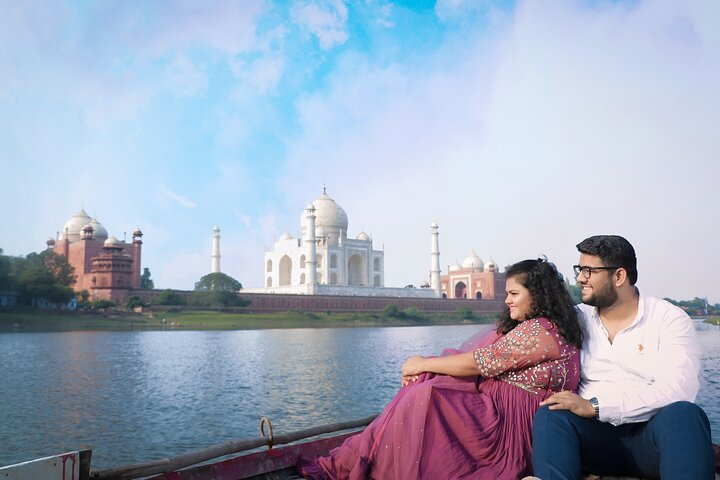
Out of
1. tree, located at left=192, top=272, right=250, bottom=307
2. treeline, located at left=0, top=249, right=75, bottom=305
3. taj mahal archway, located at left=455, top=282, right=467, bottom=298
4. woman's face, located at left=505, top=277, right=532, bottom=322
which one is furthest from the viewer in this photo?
taj mahal archway, located at left=455, top=282, right=467, bottom=298

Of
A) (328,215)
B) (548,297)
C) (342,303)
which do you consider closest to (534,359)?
(548,297)

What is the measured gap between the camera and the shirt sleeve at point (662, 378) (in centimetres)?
201

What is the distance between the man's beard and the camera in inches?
90.4

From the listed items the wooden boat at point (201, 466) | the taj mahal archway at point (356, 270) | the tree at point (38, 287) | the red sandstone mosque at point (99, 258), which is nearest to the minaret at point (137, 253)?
the red sandstone mosque at point (99, 258)

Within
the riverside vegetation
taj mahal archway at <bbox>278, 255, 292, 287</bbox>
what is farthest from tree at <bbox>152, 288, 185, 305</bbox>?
taj mahal archway at <bbox>278, 255, 292, 287</bbox>

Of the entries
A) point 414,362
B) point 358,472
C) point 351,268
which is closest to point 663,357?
point 414,362

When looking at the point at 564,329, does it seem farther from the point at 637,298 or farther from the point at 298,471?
the point at 298,471

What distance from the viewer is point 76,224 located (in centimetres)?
4206

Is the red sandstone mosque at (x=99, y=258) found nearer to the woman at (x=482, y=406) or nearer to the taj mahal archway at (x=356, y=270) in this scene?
the taj mahal archway at (x=356, y=270)

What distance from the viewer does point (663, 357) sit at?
2.11m

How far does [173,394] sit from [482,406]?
8130 mm

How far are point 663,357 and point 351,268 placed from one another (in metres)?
46.1

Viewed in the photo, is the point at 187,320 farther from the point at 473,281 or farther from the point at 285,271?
the point at 473,281

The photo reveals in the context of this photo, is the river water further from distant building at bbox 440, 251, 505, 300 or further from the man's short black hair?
distant building at bbox 440, 251, 505, 300
